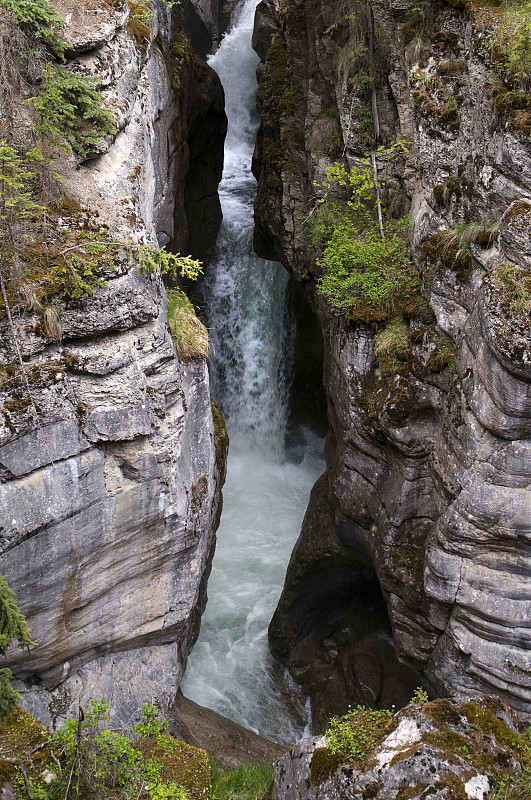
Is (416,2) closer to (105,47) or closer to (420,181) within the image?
(420,181)

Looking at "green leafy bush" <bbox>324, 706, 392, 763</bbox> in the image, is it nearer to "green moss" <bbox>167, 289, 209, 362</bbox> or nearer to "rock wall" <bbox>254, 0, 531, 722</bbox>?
"rock wall" <bbox>254, 0, 531, 722</bbox>

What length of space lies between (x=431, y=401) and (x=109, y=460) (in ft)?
15.1

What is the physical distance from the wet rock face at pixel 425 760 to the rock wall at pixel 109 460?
326cm

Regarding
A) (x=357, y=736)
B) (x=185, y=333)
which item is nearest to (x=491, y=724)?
(x=357, y=736)

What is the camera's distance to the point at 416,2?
9.73 metres

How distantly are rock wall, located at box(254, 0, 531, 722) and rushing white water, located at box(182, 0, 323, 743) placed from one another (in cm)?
91

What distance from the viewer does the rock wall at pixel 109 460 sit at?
655 centimetres

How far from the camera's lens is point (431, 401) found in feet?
29.6

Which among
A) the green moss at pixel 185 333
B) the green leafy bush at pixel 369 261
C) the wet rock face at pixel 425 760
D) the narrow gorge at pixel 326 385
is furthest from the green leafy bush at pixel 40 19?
the wet rock face at pixel 425 760

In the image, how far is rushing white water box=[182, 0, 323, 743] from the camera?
460 inches

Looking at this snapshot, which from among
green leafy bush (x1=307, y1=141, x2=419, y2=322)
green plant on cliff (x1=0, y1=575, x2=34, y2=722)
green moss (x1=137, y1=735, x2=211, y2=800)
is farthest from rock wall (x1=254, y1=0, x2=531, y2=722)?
green plant on cliff (x1=0, y1=575, x2=34, y2=722)

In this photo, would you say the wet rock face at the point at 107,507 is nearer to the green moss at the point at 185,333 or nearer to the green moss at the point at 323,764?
the green moss at the point at 185,333

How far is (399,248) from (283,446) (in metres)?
7.69

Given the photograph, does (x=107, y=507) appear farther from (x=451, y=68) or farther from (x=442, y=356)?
(x=451, y=68)
